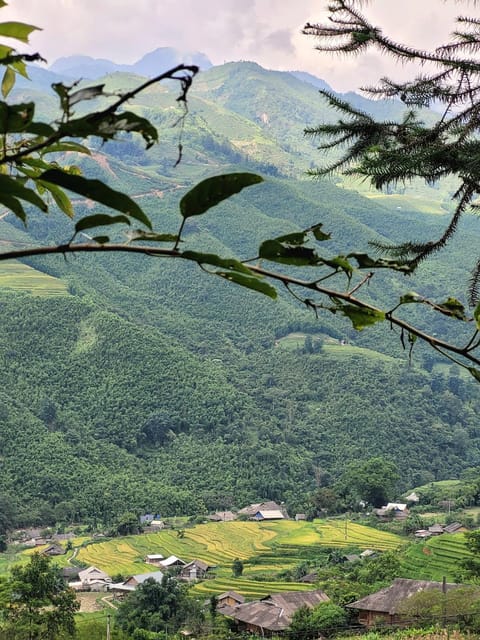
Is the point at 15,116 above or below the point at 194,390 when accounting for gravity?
above

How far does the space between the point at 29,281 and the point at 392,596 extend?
87.0ft

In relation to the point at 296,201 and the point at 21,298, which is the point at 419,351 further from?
the point at 21,298

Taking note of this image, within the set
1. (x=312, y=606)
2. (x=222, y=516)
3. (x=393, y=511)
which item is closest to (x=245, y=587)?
(x=312, y=606)

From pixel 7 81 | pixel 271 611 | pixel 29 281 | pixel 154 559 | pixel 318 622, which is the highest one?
pixel 7 81

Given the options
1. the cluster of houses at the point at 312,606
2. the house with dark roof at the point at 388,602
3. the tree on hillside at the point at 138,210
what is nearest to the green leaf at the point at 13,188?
the tree on hillside at the point at 138,210

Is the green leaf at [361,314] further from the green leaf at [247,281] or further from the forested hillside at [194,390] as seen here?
the forested hillside at [194,390]

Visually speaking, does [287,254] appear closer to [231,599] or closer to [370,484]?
[231,599]

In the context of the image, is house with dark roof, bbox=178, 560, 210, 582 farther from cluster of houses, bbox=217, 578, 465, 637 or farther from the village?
cluster of houses, bbox=217, 578, 465, 637

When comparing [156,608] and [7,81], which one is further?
[156,608]

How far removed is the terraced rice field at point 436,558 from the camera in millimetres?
15219

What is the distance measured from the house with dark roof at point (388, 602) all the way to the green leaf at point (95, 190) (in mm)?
12090

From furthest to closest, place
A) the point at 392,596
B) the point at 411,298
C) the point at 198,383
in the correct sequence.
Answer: the point at 198,383
the point at 392,596
the point at 411,298

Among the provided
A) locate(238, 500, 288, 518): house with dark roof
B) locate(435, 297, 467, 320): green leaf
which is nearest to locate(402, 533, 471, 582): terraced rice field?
locate(238, 500, 288, 518): house with dark roof

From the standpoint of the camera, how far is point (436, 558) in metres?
16.3
